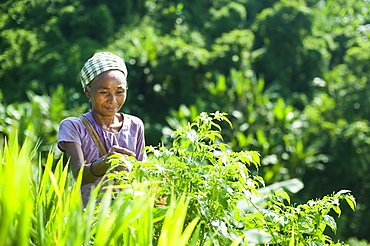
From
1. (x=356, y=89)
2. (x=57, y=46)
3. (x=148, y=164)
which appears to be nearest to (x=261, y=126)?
(x=356, y=89)

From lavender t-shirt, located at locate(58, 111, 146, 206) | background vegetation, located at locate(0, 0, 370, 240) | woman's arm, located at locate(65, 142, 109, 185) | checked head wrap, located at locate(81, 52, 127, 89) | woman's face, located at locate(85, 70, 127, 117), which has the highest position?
background vegetation, located at locate(0, 0, 370, 240)

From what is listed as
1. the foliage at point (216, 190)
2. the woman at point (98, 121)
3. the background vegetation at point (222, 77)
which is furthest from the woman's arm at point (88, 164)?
the background vegetation at point (222, 77)

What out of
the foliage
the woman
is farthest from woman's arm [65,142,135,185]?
the foliage

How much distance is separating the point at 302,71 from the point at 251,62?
5.05 ft

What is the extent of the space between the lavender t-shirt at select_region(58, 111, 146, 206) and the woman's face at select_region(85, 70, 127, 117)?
0.31 ft

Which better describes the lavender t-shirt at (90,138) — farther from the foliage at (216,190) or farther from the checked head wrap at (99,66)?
the foliage at (216,190)

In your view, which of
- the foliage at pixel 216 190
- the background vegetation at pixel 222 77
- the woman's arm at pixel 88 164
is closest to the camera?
the foliage at pixel 216 190

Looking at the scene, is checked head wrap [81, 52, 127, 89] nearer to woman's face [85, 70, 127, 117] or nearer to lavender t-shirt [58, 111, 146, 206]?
woman's face [85, 70, 127, 117]

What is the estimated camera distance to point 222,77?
9516 millimetres

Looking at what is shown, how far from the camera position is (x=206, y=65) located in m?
11.1

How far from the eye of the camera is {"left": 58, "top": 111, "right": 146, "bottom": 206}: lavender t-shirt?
1.97 metres

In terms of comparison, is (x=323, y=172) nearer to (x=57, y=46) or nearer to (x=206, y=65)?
(x=206, y=65)

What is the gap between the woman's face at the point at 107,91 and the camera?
6.63ft

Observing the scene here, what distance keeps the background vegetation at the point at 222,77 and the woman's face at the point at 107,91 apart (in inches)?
161
